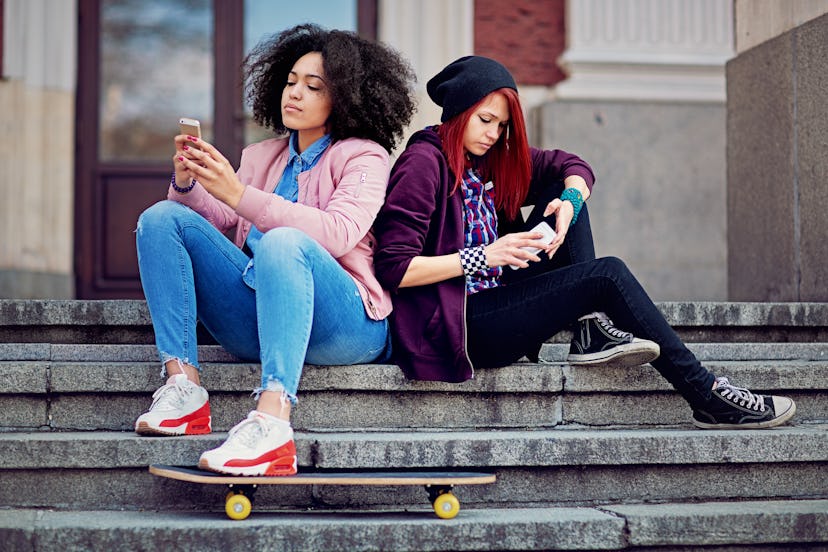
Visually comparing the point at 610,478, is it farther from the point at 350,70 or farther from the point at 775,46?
the point at 775,46

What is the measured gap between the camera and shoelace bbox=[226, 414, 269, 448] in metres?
2.95

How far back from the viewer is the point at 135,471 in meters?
3.20

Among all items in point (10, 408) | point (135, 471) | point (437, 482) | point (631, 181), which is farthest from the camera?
point (631, 181)

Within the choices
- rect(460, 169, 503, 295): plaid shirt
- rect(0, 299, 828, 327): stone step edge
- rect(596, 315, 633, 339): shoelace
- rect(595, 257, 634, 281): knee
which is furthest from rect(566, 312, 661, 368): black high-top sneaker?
rect(0, 299, 828, 327): stone step edge

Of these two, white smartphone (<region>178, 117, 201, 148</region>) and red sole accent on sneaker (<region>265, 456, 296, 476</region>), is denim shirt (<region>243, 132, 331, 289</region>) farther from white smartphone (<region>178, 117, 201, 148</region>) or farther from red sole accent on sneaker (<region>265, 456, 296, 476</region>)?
red sole accent on sneaker (<region>265, 456, 296, 476</region>)

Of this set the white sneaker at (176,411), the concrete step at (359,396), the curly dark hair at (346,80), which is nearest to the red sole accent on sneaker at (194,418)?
the white sneaker at (176,411)

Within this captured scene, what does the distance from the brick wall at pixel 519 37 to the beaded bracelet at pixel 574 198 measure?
139 inches

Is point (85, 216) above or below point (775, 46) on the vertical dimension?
below

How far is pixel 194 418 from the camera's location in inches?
129

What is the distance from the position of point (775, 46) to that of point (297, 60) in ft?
8.23

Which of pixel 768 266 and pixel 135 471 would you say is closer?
pixel 135 471

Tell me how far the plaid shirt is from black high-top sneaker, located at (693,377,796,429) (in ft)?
2.72

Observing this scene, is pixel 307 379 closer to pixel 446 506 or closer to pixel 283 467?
pixel 283 467

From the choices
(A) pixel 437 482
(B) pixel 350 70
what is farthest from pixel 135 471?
(B) pixel 350 70
